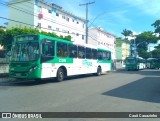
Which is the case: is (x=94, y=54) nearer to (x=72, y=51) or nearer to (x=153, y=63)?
(x=72, y=51)

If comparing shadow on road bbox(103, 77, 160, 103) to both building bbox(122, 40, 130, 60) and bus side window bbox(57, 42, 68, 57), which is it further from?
building bbox(122, 40, 130, 60)

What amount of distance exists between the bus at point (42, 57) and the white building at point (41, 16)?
915 inches

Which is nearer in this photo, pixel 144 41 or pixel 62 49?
pixel 62 49

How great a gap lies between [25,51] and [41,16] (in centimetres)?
2926

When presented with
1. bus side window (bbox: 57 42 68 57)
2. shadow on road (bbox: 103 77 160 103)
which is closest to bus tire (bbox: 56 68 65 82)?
bus side window (bbox: 57 42 68 57)

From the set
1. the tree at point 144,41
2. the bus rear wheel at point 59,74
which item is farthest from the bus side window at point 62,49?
the tree at point 144,41

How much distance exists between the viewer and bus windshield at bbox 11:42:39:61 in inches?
534

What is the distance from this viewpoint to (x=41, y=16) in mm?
41625

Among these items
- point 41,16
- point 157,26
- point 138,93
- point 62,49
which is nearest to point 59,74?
point 62,49

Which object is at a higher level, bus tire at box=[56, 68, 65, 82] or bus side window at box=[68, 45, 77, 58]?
bus side window at box=[68, 45, 77, 58]

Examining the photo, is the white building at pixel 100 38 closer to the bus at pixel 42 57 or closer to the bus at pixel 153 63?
the bus at pixel 153 63

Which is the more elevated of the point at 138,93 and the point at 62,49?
the point at 62,49

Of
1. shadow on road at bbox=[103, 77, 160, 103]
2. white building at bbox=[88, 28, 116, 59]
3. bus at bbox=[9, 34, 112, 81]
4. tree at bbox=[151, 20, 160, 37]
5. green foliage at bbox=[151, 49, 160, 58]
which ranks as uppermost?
tree at bbox=[151, 20, 160, 37]

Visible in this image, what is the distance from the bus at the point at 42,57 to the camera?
1347 centimetres
